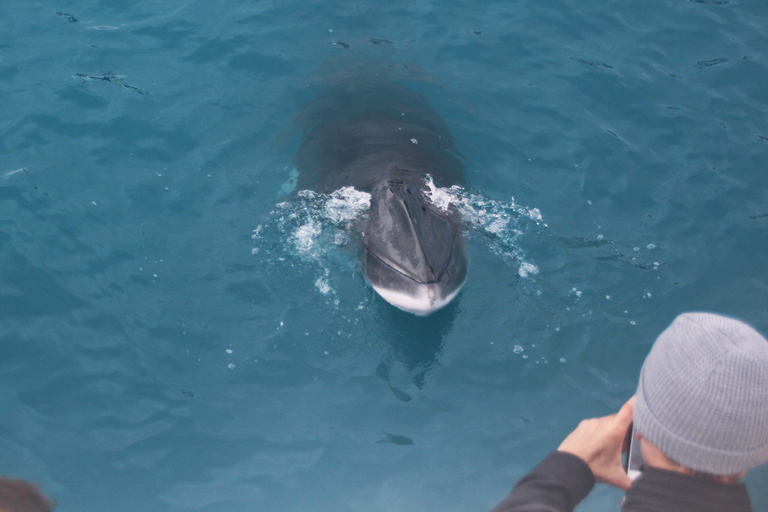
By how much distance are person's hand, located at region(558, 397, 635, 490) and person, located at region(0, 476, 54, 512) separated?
7.59 ft

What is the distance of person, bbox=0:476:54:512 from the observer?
2.56 m

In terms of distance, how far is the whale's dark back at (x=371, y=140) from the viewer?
832 centimetres

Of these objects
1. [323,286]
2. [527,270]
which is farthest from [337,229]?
[527,270]

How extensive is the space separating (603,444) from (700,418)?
63cm

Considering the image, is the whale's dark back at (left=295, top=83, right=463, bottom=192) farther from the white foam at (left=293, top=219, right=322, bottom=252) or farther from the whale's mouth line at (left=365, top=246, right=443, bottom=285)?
the whale's mouth line at (left=365, top=246, right=443, bottom=285)

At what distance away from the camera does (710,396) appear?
227 cm

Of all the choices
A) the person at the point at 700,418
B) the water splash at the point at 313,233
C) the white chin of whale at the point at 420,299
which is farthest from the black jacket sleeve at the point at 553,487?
the water splash at the point at 313,233

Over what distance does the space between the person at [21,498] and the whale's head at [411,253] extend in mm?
4036

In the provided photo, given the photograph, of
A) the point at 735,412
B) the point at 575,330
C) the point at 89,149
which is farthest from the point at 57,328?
the point at 735,412

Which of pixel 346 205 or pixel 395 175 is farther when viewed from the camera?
pixel 395 175

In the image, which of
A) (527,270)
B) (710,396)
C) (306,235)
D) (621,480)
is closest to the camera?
(710,396)

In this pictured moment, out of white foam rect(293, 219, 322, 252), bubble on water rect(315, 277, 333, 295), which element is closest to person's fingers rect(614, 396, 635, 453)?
bubble on water rect(315, 277, 333, 295)

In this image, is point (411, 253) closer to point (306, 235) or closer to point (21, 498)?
point (306, 235)

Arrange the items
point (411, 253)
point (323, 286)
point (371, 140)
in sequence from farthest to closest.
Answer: point (371, 140)
point (323, 286)
point (411, 253)
